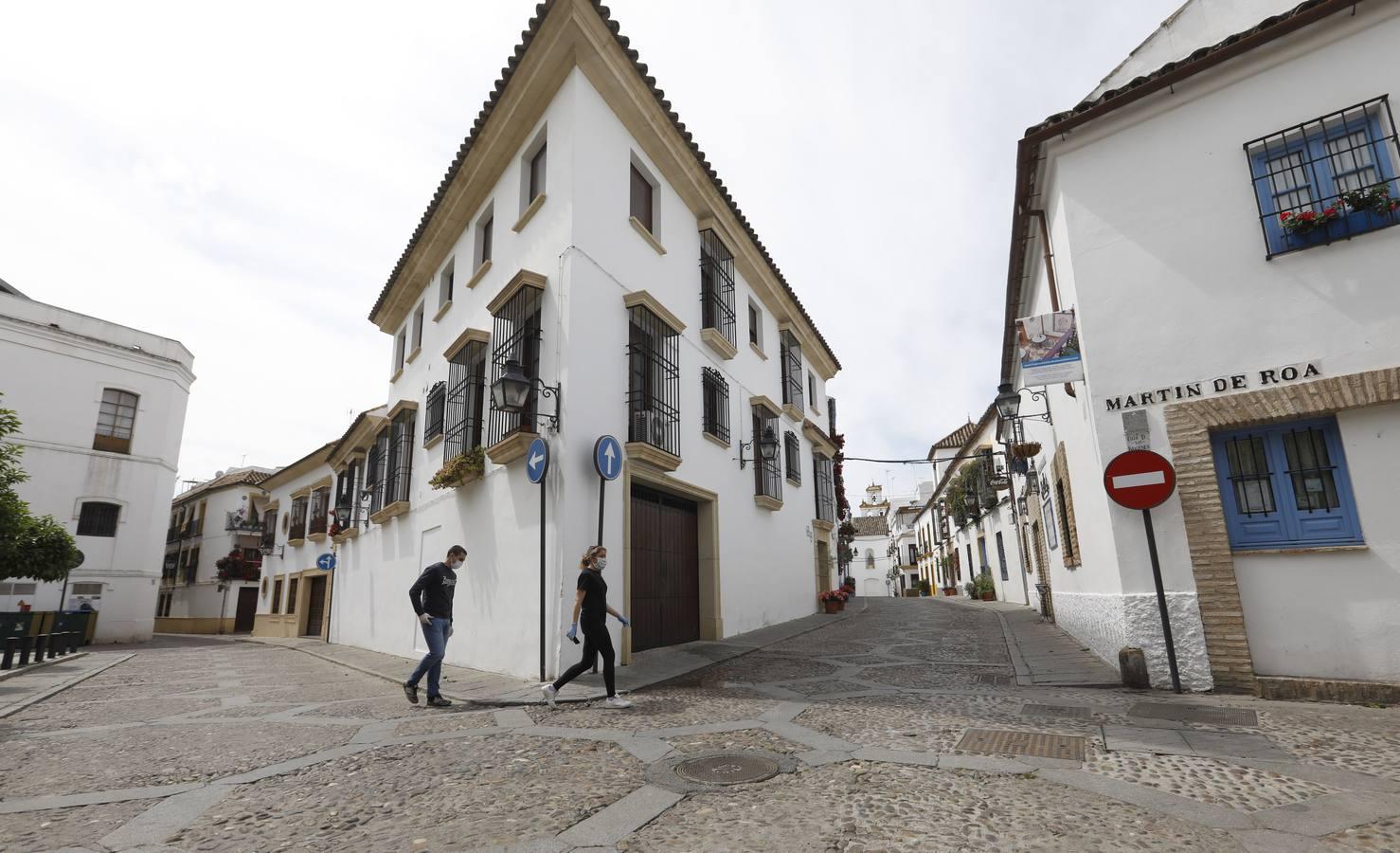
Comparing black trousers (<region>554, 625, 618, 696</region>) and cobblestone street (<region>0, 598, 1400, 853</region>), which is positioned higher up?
black trousers (<region>554, 625, 618, 696</region>)

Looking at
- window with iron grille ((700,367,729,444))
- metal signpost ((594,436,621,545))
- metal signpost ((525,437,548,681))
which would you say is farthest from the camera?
window with iron grille ((700,367,729,444))

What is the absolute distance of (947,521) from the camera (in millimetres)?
34000

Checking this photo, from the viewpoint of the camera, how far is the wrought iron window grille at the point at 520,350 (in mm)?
8406

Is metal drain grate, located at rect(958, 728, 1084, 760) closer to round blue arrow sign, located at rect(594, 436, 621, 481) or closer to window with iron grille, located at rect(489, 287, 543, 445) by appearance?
round blue arrow sign, located at rect(594, 436, 621, 481)


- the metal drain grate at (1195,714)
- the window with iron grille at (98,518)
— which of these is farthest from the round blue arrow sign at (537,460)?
the window with iron grille at (98,518)

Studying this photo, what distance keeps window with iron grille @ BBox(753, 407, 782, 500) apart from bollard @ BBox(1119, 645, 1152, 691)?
7381 millimetres

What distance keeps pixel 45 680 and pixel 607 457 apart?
928 cm

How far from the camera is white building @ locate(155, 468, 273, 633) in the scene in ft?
100

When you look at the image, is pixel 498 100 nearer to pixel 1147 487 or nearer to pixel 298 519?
pixel 1147 487

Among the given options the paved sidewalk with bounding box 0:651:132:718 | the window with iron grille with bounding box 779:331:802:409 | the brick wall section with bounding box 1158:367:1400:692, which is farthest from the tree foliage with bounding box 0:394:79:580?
the brick wall section with bounding box 1158:367:1400:692

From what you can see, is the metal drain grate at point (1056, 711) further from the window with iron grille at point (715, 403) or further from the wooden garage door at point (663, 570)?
the window with iron grille at point (715, 403)

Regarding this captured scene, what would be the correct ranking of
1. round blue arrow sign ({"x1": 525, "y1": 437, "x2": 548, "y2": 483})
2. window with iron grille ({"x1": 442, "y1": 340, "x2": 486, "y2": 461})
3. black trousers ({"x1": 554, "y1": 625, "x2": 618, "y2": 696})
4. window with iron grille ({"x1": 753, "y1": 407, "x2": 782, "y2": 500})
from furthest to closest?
window with iron grille ({"x1": 753, "y1": 407, "x2": 782, "y2": 500}) → window with iron grille ({"x1": 442, "y1": 340, "x2": 486, "y2": 461}) → round blue arrow sign ({"x1": 525, "y1": 437, "x2": 548, "y2": 483}) → black trousers ({"x1": 554, "y1": 625, "x2": 618, "y2": 696})

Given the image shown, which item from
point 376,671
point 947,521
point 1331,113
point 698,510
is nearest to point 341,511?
point 376,671

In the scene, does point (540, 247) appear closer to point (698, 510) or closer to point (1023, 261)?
point (698, 510)
